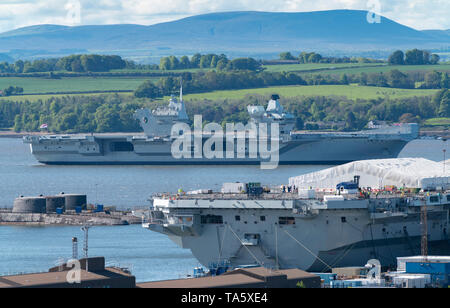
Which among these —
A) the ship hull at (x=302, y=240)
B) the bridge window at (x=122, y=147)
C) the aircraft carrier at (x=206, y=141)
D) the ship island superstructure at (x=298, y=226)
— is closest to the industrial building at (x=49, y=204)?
the ship island superstructure at (x=298, y=226)

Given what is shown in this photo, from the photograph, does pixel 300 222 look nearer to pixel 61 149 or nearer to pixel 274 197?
pixel 274 197

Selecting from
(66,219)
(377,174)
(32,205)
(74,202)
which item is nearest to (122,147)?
(74,202)

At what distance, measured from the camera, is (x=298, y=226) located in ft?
143

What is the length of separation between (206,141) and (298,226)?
73.5m

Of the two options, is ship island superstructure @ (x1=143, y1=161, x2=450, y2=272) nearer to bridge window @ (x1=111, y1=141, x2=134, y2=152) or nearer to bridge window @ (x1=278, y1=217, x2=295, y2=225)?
bridge window @ (x1=278, y1=217, x2=295, y2=225)

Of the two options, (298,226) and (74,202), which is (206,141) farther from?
(298,226)

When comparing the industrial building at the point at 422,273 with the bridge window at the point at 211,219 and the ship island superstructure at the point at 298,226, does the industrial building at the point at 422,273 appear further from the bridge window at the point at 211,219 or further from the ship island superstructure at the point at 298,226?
the bridge window at the point at 211,219

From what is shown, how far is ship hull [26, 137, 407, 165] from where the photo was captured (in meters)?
115

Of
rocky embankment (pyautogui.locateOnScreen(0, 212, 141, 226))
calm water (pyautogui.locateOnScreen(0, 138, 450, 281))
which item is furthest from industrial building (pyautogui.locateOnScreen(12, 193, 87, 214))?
calm water (pyautogui.locateOnScreen(0, 138, 450, 281))

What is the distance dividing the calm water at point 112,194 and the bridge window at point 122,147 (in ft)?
10.4

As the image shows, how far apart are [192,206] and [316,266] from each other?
503cm
